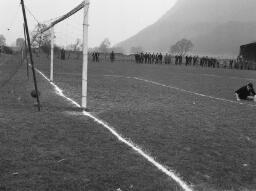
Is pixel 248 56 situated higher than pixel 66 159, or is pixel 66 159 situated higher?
pixel 248 56

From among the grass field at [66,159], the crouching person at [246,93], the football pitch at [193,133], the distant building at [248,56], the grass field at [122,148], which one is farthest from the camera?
the distant building at [248,56]

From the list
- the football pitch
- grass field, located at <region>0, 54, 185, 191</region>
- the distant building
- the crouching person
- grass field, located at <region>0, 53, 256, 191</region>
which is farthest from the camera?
the distant building

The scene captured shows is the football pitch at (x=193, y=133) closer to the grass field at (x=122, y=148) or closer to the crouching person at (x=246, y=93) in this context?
the grass field at (x=122, y=148)

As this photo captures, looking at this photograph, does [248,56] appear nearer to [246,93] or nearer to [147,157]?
[246,93]

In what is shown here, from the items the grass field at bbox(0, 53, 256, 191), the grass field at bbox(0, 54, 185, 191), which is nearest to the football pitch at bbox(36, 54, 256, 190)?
the grass field at bbox(0, 53, 256, 191)

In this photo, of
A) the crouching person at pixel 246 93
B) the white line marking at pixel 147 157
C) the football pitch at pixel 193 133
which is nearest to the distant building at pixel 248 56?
the crouching person at pixel 246 93

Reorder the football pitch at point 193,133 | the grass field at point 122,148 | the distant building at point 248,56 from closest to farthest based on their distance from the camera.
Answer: the grass field at point 122,148, the football pitch at point 193,133, the distant building at point 248,56

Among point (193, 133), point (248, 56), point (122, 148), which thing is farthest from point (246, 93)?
point (248, 56)

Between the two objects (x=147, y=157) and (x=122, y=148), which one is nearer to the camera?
(x=147, y=157)

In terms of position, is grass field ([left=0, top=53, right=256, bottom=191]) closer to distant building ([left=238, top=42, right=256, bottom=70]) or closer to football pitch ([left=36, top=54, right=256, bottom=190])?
football pitch ([left=36, top=54, right=256, bottom=190])

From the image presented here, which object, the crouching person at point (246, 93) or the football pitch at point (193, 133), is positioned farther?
the crouching person at point (246, 93)

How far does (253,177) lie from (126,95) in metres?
10.1

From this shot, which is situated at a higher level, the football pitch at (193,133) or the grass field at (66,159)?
the grass field at (66,159)

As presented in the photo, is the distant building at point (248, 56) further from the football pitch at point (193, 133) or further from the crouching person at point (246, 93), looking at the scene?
the football pitch at point (193, 133)
